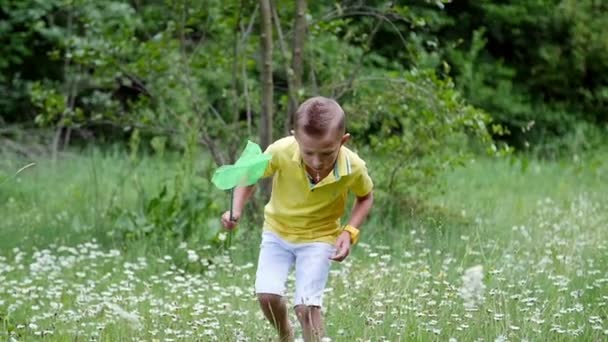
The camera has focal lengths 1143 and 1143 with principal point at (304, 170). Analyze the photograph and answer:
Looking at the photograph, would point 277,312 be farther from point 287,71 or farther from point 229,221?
point 287,71

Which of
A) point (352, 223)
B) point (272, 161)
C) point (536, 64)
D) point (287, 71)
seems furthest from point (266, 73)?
point (536, 64)

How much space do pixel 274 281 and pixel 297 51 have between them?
3.41 metres

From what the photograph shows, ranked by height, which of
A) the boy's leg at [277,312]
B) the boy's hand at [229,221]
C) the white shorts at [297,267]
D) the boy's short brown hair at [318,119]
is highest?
the boy's short brown hair at [318,119]

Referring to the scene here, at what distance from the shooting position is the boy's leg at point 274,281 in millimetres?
4598

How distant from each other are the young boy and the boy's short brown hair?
0.42 feet

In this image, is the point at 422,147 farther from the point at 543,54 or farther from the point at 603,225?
the point at 543,54

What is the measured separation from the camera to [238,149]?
320 inches

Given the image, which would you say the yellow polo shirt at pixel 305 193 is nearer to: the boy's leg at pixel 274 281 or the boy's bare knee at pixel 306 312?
the boy's leg at pixel 274 281

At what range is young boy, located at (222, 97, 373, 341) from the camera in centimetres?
456

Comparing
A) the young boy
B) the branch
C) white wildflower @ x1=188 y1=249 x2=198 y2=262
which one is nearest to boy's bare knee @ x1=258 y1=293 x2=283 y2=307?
the young boy

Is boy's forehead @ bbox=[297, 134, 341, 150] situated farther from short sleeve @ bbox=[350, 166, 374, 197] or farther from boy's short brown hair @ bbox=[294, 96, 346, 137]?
short sleeve @ bbox=[350, 166, 374, 197]

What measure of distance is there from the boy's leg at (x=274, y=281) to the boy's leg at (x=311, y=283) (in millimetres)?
61

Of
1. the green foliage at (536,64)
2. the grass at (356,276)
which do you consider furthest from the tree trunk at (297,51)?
the green foliage at (536,64)

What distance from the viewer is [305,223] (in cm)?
467
